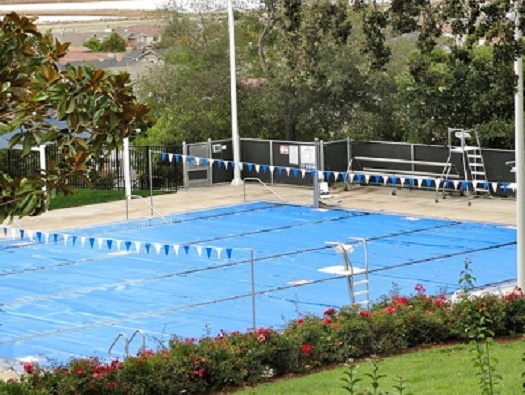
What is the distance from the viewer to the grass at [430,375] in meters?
14.2

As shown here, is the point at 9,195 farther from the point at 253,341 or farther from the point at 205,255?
the point at 205,255

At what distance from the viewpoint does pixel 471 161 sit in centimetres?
3744

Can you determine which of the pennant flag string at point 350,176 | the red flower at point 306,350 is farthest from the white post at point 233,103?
the red flower at point 306,350

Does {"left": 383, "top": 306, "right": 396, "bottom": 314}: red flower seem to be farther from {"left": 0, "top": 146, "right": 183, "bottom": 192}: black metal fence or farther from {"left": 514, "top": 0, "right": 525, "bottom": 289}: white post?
{"left": 0, "top": 146, "right": 183, "bottom": 192}: black metal fence

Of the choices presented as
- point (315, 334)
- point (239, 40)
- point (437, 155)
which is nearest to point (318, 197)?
point (437, 155)

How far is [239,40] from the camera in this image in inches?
1831

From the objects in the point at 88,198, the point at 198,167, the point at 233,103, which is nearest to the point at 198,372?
the point at 88,198

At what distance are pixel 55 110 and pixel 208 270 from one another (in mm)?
17511

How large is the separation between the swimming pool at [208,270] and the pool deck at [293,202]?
2.67 feet

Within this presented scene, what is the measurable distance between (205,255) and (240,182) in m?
11.9

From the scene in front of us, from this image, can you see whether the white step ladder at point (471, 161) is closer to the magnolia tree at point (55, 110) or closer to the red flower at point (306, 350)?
the red flower at point (306, 350)

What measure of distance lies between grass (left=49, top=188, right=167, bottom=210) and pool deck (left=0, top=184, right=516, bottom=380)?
0.50 m

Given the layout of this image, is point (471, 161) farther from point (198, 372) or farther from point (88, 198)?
point (198, 372)

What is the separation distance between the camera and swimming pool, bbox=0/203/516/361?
75.3 feet
